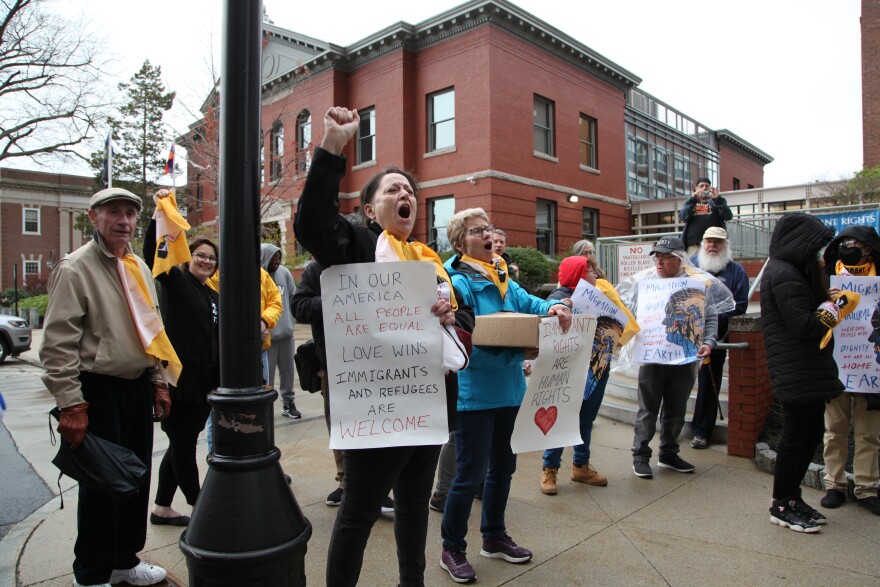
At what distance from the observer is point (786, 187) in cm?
2389

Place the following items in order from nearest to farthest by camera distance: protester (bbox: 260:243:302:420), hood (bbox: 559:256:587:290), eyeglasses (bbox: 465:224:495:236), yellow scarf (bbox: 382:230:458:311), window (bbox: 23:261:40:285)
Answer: yellow scarf (bbox: 382:230:458:311), eyeglasses (bbox: 465:224:495:236), hood (bbox: 559:256:587:290), protester (bbox: 260:243:302:420), window (bbox: 23:261:40:285)

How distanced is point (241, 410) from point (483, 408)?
4.28ft

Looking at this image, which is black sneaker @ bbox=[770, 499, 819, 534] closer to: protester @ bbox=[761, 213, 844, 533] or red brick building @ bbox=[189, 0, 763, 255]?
protester @ bbox=[761, 213, 844, 533]

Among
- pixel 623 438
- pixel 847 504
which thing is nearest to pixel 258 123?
pixel 847 504

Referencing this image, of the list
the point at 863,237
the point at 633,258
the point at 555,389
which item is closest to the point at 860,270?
the point at 863,237

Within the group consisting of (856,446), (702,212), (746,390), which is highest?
(702,212)

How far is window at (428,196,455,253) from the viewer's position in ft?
63.7

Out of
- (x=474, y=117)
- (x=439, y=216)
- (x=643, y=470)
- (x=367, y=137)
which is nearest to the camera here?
(x=643, y=470)

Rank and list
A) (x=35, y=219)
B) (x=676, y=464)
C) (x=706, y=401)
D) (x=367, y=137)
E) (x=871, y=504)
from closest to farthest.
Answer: (x=871, y=504), (x=676, y=464), (x=706, y=401), (x=367, y=137), (x=35, y=219)

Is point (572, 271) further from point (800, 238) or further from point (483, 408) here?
point (483, 408)

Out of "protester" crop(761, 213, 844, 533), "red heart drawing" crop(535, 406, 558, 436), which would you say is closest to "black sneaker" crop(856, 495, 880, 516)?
"protester" crop(761, 213, 844, 533)

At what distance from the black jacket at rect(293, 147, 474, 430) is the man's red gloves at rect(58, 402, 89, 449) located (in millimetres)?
1132

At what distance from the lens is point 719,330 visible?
579 centimetres

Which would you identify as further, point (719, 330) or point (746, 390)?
point (719, 330)
